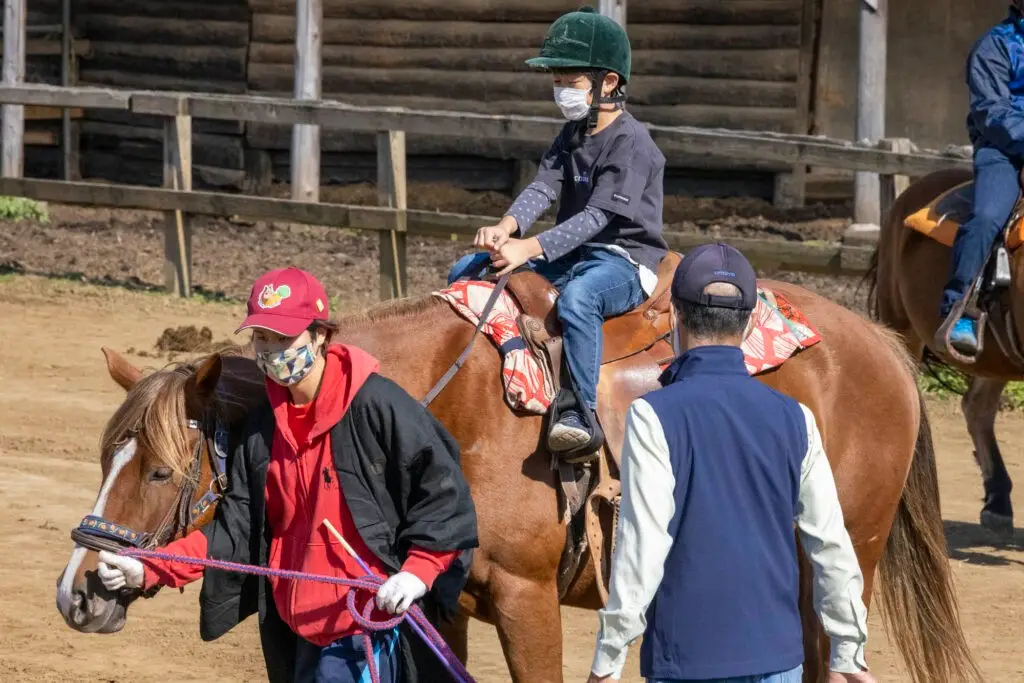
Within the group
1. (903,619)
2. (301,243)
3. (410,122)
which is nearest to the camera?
(903,619)

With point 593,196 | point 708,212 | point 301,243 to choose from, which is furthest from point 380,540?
point 708,212

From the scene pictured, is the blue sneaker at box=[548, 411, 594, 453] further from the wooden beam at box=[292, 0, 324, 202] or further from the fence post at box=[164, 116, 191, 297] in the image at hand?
the wooden beam at box=[292, 0, 324, 202]

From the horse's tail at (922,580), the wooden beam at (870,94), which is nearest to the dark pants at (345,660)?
the horse's tail at (922,580)

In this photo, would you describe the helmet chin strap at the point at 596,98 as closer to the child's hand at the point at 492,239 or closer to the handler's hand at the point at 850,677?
the child's hand at the point at 492,239

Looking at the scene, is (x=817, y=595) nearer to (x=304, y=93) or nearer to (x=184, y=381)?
(x=184, y=381)

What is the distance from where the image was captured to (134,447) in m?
3.65

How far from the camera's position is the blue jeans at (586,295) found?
14.3ft

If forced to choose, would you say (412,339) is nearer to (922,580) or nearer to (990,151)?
(922,580)

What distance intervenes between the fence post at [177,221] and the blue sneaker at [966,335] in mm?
7418

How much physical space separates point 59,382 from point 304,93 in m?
5.59

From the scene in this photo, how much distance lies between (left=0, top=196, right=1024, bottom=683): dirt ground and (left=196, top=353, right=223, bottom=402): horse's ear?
2122mm

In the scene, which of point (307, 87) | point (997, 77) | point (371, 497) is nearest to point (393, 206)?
point (307, 87)

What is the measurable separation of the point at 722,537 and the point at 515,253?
5.40 feet

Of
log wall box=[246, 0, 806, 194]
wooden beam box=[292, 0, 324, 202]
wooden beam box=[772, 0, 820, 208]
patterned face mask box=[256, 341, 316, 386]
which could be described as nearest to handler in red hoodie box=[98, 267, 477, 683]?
patterned face mask box=[256, 341, 316, 386]
